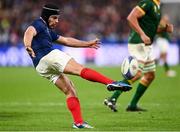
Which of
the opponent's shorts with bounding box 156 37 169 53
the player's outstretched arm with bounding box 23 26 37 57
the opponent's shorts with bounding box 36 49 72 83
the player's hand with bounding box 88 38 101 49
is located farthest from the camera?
the opponent's shorts with bounding box 156 37 169 53

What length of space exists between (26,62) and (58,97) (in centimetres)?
1647

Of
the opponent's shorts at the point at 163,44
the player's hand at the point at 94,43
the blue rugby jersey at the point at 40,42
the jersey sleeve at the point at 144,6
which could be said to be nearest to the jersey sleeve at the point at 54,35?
the blue rugby jersey at the point at 40,42

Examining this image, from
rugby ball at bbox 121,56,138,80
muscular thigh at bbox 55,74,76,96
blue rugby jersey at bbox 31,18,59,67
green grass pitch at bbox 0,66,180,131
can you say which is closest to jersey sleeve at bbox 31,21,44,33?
blue rugby jersey at bbox 31,18,59,67

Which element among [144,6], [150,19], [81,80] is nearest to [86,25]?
[81,80]

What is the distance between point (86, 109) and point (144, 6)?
9.32ft

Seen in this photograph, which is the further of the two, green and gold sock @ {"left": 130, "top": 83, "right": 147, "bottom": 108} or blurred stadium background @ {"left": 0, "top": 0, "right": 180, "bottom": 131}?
green and gold sock @ {"left": 130, "top": 83, "right": 147, "bottom": 108}

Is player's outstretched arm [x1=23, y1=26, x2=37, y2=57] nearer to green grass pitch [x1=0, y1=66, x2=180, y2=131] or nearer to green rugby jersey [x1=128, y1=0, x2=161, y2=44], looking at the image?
green grass pitch [x1=0, y1=66, x2=180, y2=131]

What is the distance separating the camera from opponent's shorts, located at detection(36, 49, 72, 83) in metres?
11.5

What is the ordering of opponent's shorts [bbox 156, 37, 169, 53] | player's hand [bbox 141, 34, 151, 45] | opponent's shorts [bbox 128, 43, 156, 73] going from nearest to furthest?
player's hand [bbox 141, 34, 151, 45] < opponent's shorts [bbox 128, 43, 156, 73] < opponent's shorts [bbox 156, 37, 169, 53]

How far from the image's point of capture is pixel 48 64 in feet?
38.3

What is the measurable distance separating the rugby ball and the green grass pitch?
2.77ft

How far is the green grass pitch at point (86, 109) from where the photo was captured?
39.2 feet

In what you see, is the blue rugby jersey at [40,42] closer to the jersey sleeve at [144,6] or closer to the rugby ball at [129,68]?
the rugby ball at [129,68]

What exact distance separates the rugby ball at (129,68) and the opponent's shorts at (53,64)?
9.96 ft
